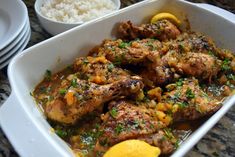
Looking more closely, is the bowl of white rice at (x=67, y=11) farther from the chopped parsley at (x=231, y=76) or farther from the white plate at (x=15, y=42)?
the chopped parsley at (x=231, y=76)

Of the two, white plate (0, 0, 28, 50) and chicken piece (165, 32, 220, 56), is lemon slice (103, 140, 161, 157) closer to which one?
chicken piece (165, 32, 220, 56)

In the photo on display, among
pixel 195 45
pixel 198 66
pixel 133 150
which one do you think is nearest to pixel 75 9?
pixel 195 45

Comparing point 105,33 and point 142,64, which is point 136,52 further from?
point 105,33

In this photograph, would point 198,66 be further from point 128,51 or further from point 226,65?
point 128,51

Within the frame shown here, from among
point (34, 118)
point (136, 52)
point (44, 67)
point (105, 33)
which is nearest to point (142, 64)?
point (136, 52)

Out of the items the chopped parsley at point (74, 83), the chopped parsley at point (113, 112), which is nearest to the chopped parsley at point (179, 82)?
the chopped parsley at point (113, 112)

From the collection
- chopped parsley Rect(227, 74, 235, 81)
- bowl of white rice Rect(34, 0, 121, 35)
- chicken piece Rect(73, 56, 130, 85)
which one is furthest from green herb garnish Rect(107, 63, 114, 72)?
chopped parsley Rect(227, 74, 235, 81)
